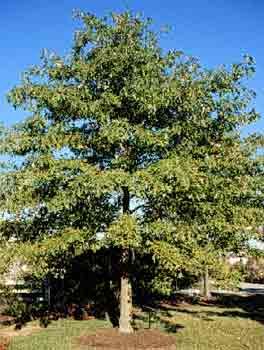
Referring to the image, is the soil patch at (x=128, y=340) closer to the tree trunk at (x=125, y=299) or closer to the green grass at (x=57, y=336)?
the tree trunk at (x=125, y=299)

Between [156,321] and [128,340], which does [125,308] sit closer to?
[128,340]

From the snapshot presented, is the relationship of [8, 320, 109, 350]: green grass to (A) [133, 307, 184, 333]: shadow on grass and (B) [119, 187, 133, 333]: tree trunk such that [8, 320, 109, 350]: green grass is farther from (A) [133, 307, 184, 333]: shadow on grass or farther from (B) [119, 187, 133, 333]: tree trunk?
(B) [119, 187, 133, 333]: tree trunk

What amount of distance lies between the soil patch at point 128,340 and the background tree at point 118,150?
30.0 inches

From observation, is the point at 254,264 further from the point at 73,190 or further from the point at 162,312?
the point at 73,190

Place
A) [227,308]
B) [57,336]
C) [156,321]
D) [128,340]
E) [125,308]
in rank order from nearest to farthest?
[128,340]
[125,308]
[57,336]
[156,321]
[227,308]

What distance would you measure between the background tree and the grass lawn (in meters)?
2.50

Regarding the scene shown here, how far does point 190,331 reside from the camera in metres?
19.7

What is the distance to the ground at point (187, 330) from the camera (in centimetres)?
1692

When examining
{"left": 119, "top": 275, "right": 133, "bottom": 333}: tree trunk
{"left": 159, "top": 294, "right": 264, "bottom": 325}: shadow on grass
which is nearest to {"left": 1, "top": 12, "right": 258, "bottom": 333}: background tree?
{"left": 119, "top": 275, "right": 133, "bottom": 333}: tree trunk

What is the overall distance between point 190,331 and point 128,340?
3795 mm

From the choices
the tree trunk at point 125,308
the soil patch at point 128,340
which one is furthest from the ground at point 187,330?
the tree trunk at point 125,308

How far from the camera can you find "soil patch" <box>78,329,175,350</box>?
16344 millimetres

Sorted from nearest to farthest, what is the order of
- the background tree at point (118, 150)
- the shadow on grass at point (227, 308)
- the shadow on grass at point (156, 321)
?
1. the background tree at point (118, 150)
2. the shadow on grass at point (156, 321)
3. the shadow on grass at point (227, 308)

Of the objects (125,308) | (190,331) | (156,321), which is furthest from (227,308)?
(125,308)
